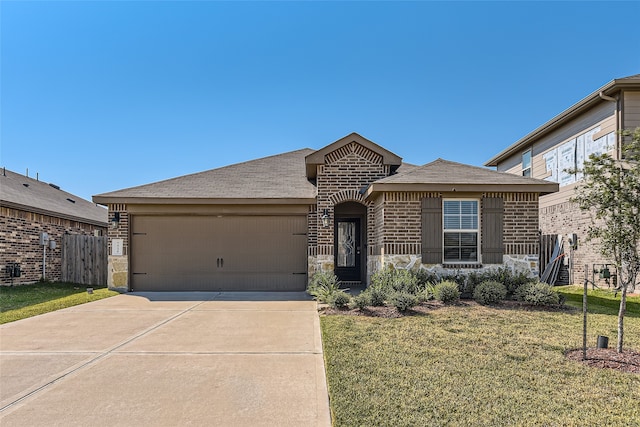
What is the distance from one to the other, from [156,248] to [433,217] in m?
7.74

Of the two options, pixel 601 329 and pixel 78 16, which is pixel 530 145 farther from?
pixel 78 16

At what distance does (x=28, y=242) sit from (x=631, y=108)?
1870cm

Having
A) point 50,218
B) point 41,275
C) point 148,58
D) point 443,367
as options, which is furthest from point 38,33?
point 443,367

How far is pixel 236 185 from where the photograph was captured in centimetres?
1186

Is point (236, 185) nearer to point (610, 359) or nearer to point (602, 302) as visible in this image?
Result: point (610, 359)

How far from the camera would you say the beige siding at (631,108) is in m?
11.0

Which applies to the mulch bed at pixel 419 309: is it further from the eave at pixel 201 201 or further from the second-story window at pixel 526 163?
the second-story window at pixel 526 163

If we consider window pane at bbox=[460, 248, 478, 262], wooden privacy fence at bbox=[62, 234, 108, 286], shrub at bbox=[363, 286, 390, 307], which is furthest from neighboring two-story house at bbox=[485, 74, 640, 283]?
wooden privacy fence at bbox=[62, 234, 108, 286]

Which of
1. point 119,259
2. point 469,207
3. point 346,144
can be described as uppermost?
point 346,144

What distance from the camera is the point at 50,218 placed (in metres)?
13.6

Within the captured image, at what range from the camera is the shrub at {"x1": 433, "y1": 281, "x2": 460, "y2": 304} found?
8.07 m

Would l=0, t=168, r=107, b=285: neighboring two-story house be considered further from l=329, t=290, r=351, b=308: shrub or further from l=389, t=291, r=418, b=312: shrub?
l=389, t=291, r=418, b=312: shrub

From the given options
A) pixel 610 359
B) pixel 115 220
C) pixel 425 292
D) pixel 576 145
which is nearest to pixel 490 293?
pixel 425 292

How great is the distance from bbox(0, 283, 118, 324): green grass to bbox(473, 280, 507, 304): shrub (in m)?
9.04
